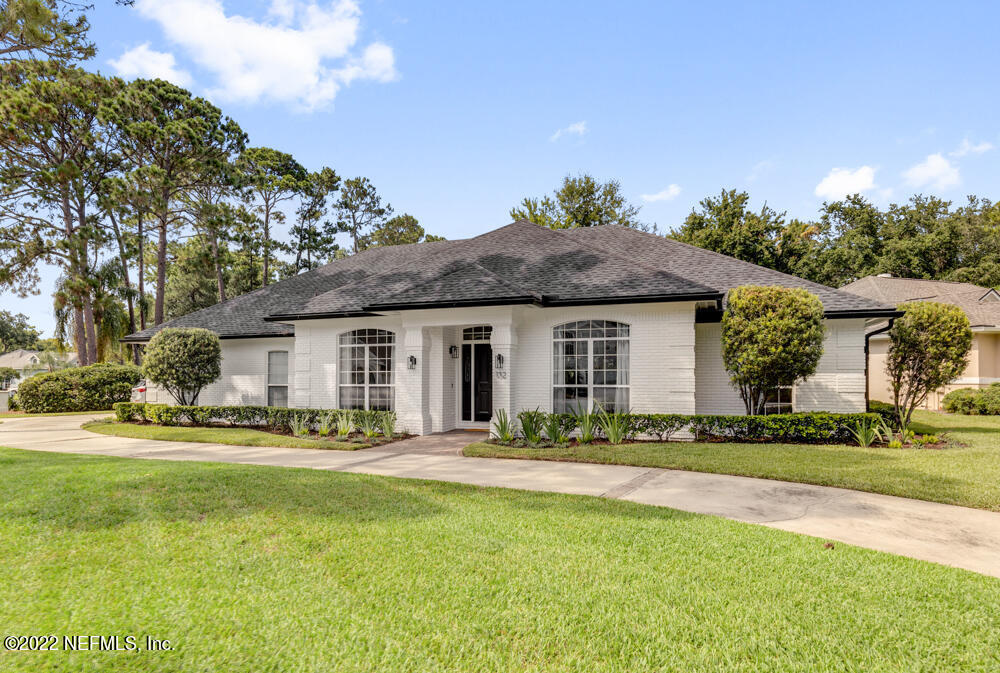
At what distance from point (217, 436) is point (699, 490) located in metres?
11.3

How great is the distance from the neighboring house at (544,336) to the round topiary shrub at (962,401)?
8.37 m

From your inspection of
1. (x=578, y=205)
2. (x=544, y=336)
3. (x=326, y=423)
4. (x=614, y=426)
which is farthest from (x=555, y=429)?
(x=578, y=205)

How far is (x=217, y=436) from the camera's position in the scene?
40.6 feet

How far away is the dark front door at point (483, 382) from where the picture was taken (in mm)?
13438

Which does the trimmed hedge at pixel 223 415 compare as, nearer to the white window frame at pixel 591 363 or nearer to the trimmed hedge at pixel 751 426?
the white window frame at pixel 591 363

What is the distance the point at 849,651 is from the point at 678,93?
1621 cm

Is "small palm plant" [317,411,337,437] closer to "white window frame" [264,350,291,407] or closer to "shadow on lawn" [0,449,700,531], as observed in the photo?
"white window frame" [264,350,291,407]

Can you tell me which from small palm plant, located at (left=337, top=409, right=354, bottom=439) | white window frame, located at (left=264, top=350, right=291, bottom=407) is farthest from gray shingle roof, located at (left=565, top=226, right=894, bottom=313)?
white window frame, located at (left=264, top=350, right=291, bottom=407)

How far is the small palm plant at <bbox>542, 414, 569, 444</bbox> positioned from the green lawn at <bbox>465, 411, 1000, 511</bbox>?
0.67m

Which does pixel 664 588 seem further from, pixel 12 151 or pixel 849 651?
pixel 12 151

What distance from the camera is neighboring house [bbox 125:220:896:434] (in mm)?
11328

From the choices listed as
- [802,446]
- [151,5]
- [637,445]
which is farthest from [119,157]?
[802,446]

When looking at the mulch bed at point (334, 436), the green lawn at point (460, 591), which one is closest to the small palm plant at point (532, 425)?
the mulch bed at point (334, 436)

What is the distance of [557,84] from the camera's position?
603 inches
